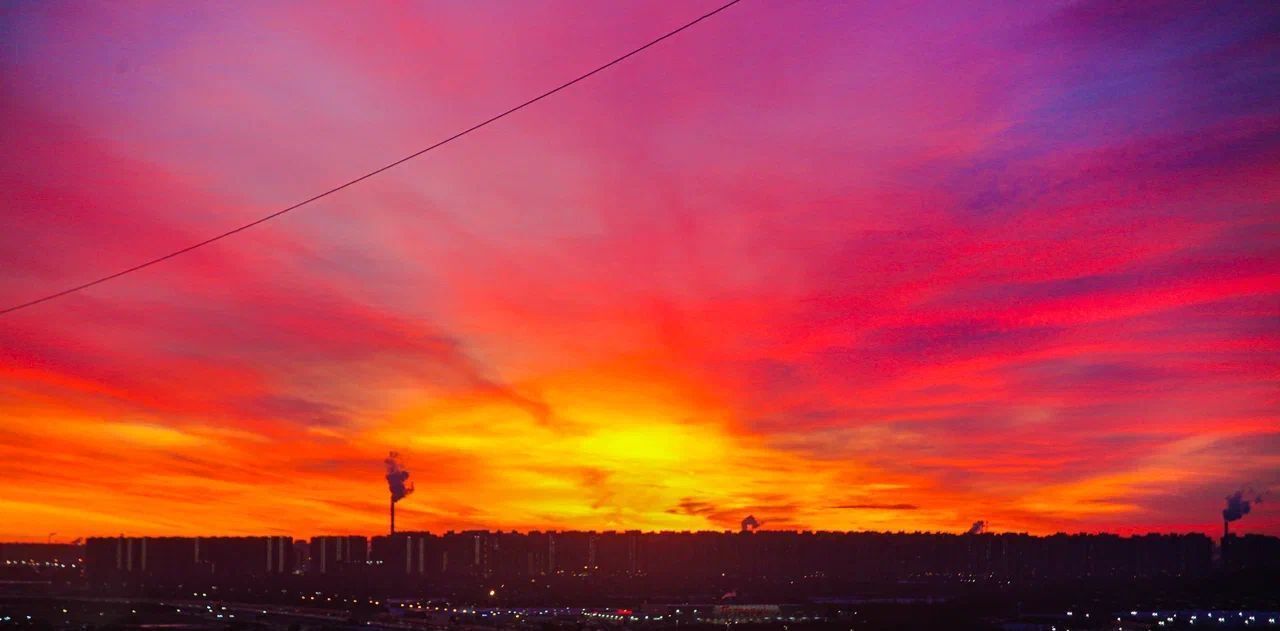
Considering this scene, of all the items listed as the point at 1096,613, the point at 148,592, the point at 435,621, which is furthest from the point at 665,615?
the point at 148,592

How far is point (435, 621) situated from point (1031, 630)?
192 ft

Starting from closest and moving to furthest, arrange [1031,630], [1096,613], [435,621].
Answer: [1031,630] < [435,621] < [1096,613]

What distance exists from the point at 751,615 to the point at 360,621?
4582cm

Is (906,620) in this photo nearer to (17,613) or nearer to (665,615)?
(665,615)

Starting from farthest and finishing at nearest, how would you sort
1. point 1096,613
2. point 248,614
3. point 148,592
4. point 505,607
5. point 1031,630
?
point 148,592, point 505,607, point 1096,613, point 248,614, point 1031,630

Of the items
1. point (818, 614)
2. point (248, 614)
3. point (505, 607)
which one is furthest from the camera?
point (505, 607)

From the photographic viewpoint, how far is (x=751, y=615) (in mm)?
125875

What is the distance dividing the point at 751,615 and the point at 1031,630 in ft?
116

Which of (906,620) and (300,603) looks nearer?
(906,620)

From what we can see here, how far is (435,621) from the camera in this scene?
355ft

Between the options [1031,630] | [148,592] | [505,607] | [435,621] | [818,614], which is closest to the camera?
[1031,630]

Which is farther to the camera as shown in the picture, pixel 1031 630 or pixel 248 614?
pixel 248 614

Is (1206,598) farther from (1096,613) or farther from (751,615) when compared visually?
(751,615)

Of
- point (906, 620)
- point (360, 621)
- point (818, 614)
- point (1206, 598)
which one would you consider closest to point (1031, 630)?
point (906, 620)
